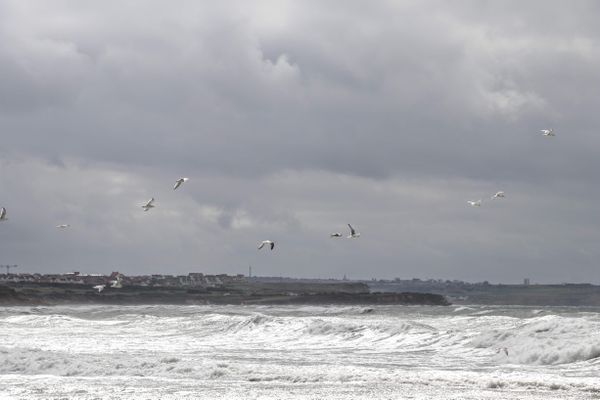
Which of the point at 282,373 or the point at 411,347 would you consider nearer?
the point at 282,373

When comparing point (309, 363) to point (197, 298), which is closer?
point (309, 363)

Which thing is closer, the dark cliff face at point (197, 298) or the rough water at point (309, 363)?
the rough water at point (309, 363)

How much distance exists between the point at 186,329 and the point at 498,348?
19540 millimetres

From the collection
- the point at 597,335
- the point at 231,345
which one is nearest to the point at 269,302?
the point at 231,345

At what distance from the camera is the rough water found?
67.7 ft

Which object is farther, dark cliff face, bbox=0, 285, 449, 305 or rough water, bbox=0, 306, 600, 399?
dark cliff face, bbox=0, 285, 449, 305

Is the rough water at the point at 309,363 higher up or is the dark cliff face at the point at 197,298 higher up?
the dark cliff face at the point at 197,298

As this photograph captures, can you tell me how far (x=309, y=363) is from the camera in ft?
89.4

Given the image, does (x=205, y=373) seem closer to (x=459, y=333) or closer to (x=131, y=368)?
(x=131, y=368)

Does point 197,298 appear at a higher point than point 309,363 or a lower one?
higher

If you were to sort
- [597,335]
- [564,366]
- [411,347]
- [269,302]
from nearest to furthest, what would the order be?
[564,366] → [597,335] → [411,347] → [269,302]

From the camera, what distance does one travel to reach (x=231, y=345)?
36.4 m

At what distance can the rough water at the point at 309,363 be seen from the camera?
67.7 ft

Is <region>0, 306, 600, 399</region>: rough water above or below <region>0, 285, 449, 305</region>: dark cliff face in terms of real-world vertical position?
below
